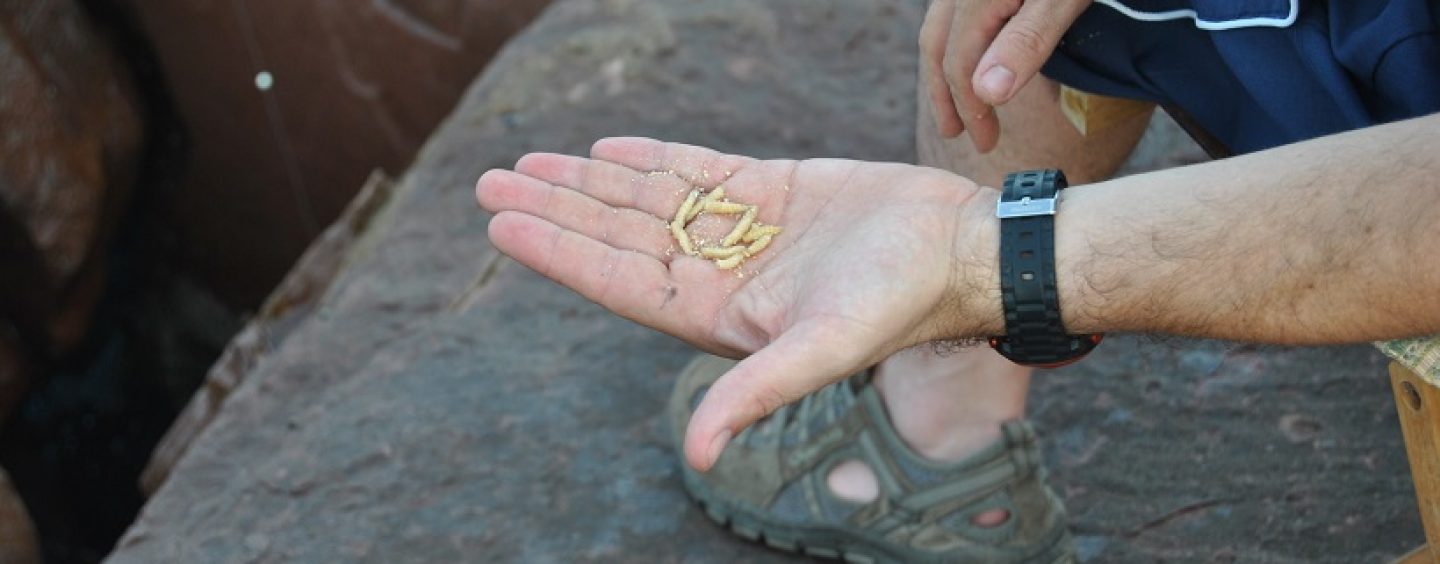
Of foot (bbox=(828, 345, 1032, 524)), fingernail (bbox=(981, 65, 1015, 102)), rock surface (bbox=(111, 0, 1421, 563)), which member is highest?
fingernail (bbox=(981, 65, 1015, 102))

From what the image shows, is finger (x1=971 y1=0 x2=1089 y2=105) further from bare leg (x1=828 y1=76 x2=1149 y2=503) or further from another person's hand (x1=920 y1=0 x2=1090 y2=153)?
bare leg (x1=828 y1=76 x2=1149 y2=503)

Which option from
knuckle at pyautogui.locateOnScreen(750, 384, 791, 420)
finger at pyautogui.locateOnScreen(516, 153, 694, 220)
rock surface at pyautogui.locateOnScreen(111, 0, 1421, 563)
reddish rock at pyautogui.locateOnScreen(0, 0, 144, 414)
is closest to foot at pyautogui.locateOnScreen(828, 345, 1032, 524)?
rock surface at pyautogui.locateOnScreen(111, 0, 1421, 563)

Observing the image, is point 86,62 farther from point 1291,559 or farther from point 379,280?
point 1291,559

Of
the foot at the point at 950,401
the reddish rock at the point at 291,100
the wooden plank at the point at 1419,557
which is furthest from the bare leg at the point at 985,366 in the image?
the reddish rock at the point at 291,100

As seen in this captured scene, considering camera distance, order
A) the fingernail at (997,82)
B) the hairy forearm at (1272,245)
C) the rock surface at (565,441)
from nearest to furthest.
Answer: the hairy forearm at (1272,245) < the fingernail at (997,82) < the rock surface at (565,441)

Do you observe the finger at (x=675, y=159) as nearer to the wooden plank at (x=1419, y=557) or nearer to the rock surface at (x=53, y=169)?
the wooden plank at (x=1419, y=557)

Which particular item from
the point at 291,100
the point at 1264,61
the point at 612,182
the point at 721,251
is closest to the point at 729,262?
the point at 721,251
